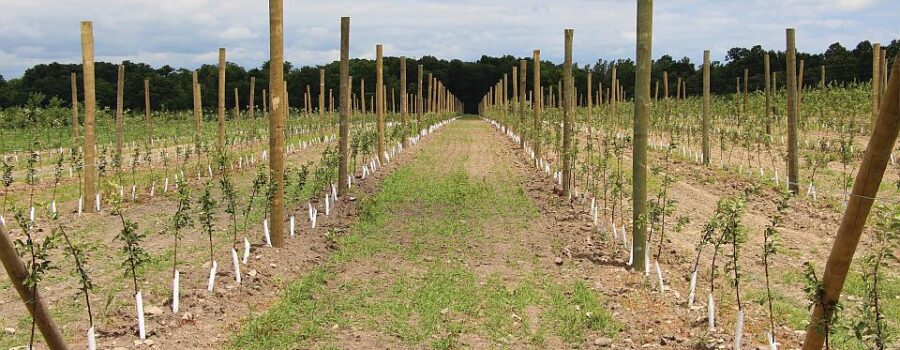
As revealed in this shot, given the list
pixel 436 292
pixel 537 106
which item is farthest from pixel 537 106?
pixel 436 292

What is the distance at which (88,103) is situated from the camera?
486 inches

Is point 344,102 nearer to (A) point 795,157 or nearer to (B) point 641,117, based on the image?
(B) point 641,117

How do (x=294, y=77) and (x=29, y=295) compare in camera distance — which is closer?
(x=29, y=295)

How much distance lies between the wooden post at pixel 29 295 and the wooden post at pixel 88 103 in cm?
859

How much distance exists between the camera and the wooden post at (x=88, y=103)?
12070 mm

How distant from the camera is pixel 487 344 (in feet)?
20.7

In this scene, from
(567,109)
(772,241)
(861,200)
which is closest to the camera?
(861,200)

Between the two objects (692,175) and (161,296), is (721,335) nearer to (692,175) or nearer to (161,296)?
(161,296)

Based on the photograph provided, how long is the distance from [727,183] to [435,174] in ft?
22.6

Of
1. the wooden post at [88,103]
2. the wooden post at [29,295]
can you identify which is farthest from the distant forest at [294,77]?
the wooden post at [29,295]

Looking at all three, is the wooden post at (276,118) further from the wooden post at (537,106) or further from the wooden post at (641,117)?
the wooden post at (537,106)

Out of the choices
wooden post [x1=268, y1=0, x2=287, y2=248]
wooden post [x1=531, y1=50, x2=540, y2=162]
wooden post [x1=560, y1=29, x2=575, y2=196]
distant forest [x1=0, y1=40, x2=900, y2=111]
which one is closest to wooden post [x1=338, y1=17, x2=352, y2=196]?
wooden post [x1=268, y1=0, x2=287, y2=248]

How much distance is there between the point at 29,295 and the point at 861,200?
4.57 meters

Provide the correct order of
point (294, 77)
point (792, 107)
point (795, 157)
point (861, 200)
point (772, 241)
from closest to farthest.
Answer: point (861, 200) → point (772, 241) → point (792, 107) → point (795, 157) → point (294, 77)
